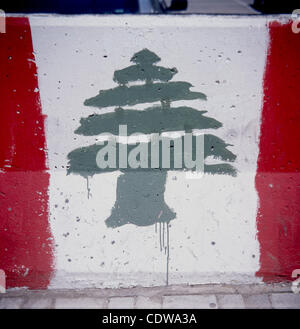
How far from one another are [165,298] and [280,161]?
1.01 meters

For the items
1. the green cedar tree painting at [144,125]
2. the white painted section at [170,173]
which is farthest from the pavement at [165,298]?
the green cedar tree painting at [144,125]

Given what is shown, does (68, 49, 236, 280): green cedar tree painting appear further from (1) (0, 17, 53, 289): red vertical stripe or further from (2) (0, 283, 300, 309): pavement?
(2) (0, 283, 300, 309): pavement

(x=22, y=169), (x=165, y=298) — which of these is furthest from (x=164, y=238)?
(x=22, y=169)

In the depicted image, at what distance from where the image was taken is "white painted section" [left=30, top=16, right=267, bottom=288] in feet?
3.80

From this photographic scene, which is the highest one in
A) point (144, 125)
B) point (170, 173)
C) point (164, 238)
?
point (144, 125)

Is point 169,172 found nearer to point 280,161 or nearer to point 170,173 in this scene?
point 170,173

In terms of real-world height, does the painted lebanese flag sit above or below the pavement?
above

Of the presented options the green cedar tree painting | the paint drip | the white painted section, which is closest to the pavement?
the white painted section

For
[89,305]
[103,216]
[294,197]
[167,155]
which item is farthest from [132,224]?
[294,197]

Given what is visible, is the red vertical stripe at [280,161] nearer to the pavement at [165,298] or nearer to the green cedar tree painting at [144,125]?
the pavement at [165,298]

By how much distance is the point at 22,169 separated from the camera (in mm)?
1319

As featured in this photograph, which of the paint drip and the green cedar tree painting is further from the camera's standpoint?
the paint drip

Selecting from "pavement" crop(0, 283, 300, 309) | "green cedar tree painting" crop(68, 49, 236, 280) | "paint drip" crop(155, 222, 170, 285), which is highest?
"green cedar tree painting" crop(68, 49, 236, 280)

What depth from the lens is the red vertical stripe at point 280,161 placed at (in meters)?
1.19
